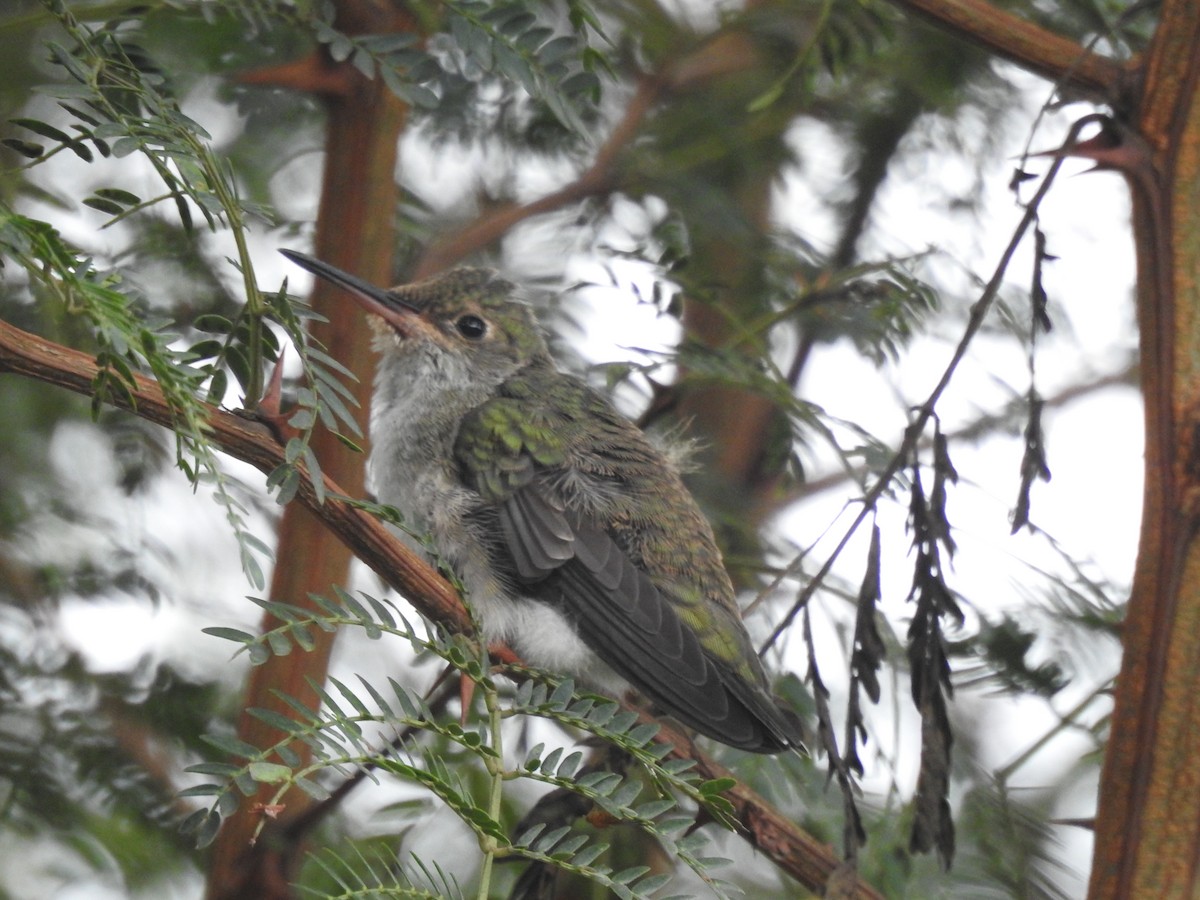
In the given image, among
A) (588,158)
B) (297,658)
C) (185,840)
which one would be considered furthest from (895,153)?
(185,840)

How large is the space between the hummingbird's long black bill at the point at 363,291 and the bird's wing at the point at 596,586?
1.13 ft

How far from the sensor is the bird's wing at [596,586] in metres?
2.56

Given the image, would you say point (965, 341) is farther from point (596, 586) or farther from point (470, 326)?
point (470, 326)

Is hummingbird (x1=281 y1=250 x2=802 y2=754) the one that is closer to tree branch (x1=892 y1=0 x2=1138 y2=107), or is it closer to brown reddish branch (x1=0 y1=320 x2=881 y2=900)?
brown reddish branch (x1=0 y1=320 x2=881 y2=900)

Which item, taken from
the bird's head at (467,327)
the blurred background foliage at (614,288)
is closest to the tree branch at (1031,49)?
the blurred background foliage at (614,288)

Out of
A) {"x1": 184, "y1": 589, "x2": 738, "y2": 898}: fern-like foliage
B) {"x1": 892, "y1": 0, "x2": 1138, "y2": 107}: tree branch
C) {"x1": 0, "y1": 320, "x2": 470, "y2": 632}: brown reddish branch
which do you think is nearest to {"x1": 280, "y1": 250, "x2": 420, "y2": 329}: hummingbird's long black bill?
{"x1": 0, "y1": 320, "x2": 470, "y2": 632}: brown reddish branch

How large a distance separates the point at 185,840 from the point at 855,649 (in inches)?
70.1

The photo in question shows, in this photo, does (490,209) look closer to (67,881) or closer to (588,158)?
(588,158)

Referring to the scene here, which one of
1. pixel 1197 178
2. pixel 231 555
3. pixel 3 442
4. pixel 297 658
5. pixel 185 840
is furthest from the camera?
pixel 231 555

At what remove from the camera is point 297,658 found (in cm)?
276

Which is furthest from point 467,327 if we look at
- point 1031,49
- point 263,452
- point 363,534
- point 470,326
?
point 263,452

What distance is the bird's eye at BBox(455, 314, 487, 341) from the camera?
3816 millimetres

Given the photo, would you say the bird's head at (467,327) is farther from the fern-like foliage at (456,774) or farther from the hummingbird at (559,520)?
the fern-like foliage at (456,774)

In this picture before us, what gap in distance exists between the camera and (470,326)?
383cm
